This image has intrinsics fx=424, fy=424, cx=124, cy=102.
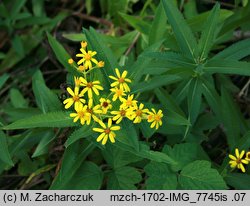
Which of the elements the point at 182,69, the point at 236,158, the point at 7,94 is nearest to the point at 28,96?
the point at 7,94

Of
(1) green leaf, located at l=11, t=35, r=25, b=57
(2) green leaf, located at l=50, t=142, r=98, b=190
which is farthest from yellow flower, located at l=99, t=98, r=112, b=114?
(1) green leaf, located at l=11, t=35, r=25, b=57

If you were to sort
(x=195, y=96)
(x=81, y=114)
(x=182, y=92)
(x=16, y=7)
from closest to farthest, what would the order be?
1. (x=81, y=114)
2. (x=195, y=96)
3. (x=182, y=92)
4. (x=16, y=7)

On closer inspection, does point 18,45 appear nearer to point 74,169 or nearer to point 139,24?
point 139,24

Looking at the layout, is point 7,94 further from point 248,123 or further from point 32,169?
point 248,123

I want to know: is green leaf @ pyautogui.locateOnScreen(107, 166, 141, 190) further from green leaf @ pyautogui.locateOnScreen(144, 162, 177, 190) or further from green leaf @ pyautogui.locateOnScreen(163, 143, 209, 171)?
green leaf @ pyautogui.locateOnScreen(163, 143, 209, 171)

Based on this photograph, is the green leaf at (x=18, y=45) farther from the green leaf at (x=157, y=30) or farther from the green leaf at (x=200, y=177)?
the green leaf at (x=200, y=177)

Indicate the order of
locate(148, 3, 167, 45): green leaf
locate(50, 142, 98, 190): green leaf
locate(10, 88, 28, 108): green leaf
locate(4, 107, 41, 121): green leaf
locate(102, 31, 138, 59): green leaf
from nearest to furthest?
locate(50, 142, 98, 190): green leaf < locate(148, 3, 167, 45): green leaf < locate(4, 107, 41, 121): green leaf < locate(102, 31, 138, 59): green leaf < locate(10, 88, 28, 108): green leaf

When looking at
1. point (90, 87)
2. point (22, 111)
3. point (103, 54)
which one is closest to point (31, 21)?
point (22, 111)
